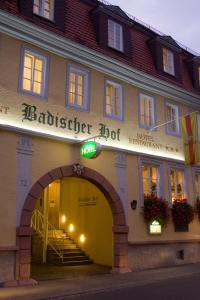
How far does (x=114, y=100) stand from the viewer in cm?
1489

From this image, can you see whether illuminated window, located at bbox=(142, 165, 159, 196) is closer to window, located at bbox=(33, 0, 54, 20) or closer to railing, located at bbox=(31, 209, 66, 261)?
railing, located at bbox=(31, 209, 66, 261)

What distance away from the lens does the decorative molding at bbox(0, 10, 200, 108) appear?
11970mm

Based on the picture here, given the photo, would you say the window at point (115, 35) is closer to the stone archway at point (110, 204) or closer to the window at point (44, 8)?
the window at point (44, 8)

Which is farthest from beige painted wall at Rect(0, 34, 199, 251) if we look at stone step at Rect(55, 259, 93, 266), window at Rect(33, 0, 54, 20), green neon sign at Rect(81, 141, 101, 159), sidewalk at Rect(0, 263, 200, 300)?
stone step at Rect(55, 259, 93, 266)

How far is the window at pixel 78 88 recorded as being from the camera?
44.0 ft

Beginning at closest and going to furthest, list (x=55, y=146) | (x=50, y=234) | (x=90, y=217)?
(x=55, y=146), (x=90, y=217), (x=50, y=234)

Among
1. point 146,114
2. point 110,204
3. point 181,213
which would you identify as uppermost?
point 146,114

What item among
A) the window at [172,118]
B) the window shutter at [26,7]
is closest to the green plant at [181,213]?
the window at [172,118]

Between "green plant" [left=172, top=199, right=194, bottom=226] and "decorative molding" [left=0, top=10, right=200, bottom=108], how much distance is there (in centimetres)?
463

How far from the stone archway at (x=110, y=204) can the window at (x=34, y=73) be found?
8.58 ft

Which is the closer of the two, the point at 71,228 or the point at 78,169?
the point at 78,169

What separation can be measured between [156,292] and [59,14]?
31.0 ft

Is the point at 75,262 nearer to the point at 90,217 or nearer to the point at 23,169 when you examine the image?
the point at 90,217

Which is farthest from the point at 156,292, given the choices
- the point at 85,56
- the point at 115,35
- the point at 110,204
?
the point at 115,35
